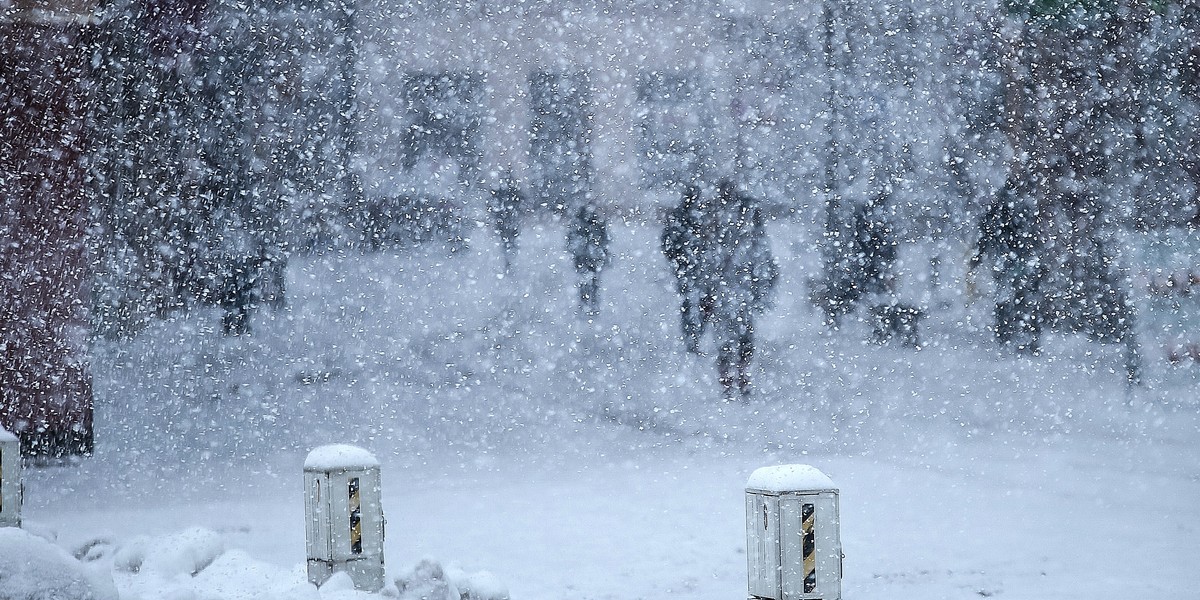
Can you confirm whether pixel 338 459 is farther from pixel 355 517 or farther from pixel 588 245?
pixel 588 245

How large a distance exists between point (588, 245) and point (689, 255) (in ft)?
8.67

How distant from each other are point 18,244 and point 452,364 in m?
6.45

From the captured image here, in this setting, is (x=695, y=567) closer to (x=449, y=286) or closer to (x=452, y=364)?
(x=452, y=364)

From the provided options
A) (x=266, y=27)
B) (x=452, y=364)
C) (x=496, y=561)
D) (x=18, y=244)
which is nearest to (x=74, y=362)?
(x=18, y=244)

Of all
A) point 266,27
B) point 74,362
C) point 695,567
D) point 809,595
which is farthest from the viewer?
point 266,27

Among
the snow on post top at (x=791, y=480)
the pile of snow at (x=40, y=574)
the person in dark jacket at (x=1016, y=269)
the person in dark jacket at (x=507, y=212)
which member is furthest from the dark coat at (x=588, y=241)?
the pile of snow at (x=40, y=574)

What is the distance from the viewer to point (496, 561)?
15.1ft

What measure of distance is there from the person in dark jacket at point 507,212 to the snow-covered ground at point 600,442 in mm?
287

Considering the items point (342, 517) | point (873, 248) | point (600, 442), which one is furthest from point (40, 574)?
point (873, 248)

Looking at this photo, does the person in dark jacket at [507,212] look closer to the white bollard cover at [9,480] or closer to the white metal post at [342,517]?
the white bollard cover at [9,480]

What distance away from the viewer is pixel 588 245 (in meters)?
16.6

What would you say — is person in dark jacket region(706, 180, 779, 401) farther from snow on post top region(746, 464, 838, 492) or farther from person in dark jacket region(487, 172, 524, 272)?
snow on post top region(746, 464, 838, 492)

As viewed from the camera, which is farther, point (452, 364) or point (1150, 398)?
point (452, 364)

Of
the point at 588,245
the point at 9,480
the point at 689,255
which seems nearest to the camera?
the point at 9,480
